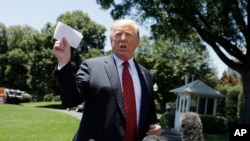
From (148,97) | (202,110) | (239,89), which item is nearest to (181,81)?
(239,89)

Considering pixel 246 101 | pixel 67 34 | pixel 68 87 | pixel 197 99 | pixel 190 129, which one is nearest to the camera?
pixel 68 87

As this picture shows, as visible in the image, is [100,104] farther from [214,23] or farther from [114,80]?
[214,23]

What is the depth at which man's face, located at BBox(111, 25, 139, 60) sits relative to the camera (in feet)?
9.79

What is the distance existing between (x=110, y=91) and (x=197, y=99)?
22.9 meters

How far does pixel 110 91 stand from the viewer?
9.18 feet

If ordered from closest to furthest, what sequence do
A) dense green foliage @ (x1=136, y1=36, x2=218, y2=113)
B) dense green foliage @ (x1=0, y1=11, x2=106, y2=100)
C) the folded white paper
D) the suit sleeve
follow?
1. the suit sleeve
2. the folded white paper
3. dense green foliage @ (x1=136, y1=36, x2=218, y2=113)
4. dense green foliage @ (x1=0, y1=11, x2=106, y2=100)

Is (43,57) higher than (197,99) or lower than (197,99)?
higher

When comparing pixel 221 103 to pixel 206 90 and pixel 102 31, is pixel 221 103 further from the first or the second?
pixel 102 31

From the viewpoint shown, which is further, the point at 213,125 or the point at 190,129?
the point at 213,125

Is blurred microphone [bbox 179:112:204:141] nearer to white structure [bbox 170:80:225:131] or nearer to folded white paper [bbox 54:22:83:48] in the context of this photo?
folded white paper [bbox 54:22:83:48]

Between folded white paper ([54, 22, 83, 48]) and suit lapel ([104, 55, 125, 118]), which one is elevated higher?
folded white paper ([54, 22, 83, 48])

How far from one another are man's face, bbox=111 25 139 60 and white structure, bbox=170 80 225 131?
71.9 ft

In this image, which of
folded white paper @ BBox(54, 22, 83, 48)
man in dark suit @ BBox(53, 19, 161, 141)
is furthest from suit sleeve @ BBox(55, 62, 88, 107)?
folded white paper @ BBox(54, 22, 83, 48)

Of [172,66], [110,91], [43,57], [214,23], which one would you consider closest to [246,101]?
[214,23]
